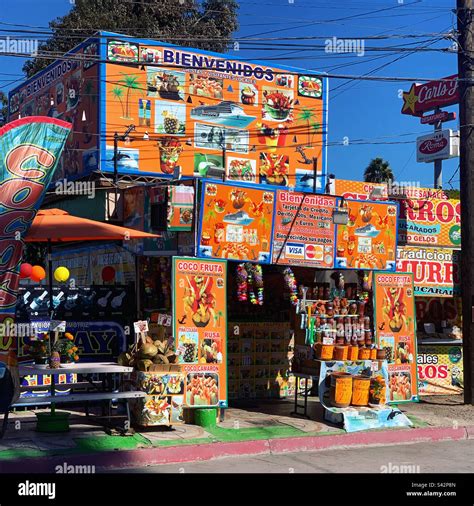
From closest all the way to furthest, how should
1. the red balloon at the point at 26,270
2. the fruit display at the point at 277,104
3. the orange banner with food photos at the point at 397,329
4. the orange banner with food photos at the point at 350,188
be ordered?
the red balloon at the point at 26,270 → the orange banner with food photos at the point at 397,329 → the orange banner with food photos at the point at 350,188 → the fruit display at the point at 277,104

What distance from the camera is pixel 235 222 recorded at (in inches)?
511

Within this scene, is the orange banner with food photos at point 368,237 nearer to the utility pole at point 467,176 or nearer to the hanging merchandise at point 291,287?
the hanging merchandise at point 291,287

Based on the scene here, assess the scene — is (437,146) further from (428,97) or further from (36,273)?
(36,273)

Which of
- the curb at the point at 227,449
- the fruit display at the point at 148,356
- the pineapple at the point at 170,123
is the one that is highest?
the pineapple at the point at 170,123

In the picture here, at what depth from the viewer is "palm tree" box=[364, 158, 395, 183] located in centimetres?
4700

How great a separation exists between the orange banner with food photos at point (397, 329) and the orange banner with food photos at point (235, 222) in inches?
105

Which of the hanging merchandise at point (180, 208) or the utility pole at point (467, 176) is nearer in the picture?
the hanging merchandise at point (180, 208)

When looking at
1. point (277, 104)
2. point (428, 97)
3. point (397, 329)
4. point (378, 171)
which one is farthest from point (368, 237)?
point (378, 171)

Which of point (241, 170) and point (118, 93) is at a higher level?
point (118, 93)

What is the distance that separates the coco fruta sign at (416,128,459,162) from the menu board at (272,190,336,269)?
2057cm

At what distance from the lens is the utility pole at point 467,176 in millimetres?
15102

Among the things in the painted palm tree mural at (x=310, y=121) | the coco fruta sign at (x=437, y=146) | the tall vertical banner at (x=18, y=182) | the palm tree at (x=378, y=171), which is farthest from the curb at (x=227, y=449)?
the palm tree at (x=378, y=171)

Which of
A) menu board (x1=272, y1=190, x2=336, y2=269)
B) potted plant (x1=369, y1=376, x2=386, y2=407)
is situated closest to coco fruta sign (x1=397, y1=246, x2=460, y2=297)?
menu board (x1=272, y1=190, x2=336, y2=269)

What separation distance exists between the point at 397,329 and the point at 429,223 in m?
4.54
